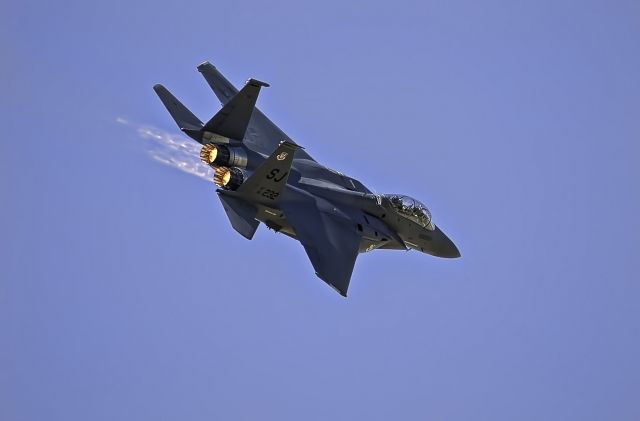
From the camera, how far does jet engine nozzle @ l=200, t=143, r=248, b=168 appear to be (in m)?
35.1

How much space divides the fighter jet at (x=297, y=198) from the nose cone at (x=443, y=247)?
3 centimetres

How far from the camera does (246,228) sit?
109ft

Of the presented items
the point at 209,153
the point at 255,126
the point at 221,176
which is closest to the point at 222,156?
the point at 209,153

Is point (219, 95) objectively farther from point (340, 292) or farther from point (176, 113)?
point (340, 292)

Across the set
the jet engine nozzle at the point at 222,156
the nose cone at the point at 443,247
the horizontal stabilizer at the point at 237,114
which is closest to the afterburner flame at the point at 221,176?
the jet engine nozzle at the point at 222,156

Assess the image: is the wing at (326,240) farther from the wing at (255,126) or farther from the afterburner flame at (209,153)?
the wing at (255,126)

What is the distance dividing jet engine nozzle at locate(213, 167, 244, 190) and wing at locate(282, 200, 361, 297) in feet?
4.51

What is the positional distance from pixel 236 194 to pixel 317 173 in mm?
4215

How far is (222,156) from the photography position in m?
35.1

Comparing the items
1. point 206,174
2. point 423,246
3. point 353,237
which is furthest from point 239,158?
point 423,246

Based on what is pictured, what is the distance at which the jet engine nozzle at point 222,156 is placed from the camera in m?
35.1

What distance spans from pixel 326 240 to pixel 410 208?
3.89 metres

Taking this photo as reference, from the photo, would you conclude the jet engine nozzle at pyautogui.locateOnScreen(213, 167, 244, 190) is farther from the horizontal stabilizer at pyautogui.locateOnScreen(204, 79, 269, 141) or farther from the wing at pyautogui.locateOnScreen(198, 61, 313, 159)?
the wing at pyautogui.locateOnScreen(198, 61, 313, 159)

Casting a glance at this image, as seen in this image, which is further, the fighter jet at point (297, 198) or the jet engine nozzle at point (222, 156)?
Result: the jet engine nozzle at point (222, 156)
